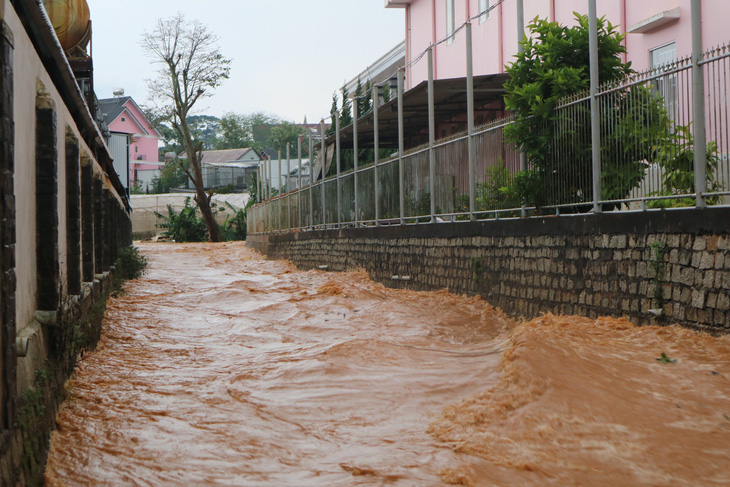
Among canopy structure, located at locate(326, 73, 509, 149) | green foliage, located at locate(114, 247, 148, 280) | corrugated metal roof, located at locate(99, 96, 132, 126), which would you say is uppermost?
corrugated metal roof, located at locate(99, 96, 132, 126)

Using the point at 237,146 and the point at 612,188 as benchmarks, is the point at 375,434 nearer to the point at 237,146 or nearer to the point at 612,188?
the point at 612,188

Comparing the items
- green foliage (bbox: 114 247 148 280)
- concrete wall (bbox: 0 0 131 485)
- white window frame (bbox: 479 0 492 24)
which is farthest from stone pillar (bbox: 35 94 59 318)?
white window frame (bbox: 479 0 492 24)

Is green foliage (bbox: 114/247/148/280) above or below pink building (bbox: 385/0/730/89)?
below

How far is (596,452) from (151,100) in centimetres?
4158

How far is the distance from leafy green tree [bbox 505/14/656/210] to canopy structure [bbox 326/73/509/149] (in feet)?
9.94

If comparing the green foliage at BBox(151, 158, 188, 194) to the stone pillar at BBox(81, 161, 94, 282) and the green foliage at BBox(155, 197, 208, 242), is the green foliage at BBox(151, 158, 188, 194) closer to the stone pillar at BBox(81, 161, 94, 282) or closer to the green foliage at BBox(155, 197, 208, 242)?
the green foliage at BBox(155, 197, 208, 242)

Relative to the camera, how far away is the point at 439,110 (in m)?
18.1

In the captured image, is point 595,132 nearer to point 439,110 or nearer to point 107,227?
point 107,227

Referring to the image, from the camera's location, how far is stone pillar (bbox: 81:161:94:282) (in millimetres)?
8945

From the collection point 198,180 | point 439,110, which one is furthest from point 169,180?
point 439,110

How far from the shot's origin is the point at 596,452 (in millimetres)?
4793

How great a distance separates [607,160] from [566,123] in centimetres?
101

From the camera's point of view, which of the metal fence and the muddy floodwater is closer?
the muddy floodwater

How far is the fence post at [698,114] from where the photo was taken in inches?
280
